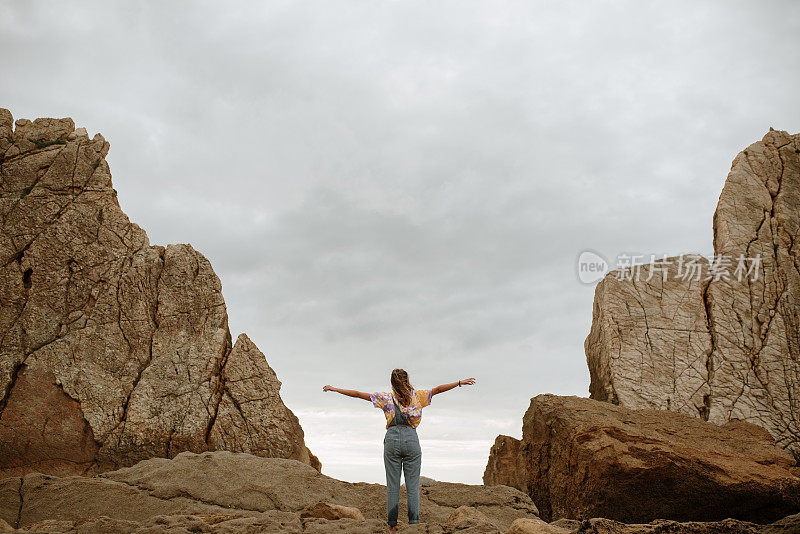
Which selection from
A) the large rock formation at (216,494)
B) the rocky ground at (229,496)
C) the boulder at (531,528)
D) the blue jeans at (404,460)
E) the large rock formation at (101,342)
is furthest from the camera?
the large rock formation at (101,342)

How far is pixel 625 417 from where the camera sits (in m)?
11.3

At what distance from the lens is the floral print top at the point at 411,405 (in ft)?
26.0

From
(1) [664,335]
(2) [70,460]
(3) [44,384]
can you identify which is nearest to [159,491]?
(2) [70,460]

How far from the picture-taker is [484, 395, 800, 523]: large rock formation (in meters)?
9.41

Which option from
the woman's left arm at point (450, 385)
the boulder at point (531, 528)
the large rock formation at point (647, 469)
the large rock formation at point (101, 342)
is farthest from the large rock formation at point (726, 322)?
the boulder at point (531, 528)

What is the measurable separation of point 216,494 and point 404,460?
352 centimetres

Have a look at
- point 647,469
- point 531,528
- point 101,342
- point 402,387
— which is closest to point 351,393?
point 402,387

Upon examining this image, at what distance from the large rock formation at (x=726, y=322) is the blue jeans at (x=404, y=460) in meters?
6.81

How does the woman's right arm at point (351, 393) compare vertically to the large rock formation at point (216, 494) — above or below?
above

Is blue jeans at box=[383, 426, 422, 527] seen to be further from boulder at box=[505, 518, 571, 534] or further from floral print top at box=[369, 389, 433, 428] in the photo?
boulder at box=[505, 518, 571, 534]

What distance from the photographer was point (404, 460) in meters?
7.98

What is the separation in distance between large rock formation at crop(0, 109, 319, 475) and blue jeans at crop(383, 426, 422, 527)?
506cm

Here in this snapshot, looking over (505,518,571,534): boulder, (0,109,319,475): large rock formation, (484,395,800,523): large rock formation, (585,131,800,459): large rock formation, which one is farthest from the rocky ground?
(585,131,800,459): large rock formation

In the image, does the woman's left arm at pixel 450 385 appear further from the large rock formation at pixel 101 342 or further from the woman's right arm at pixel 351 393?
the large rock formation at pixel 101 342
